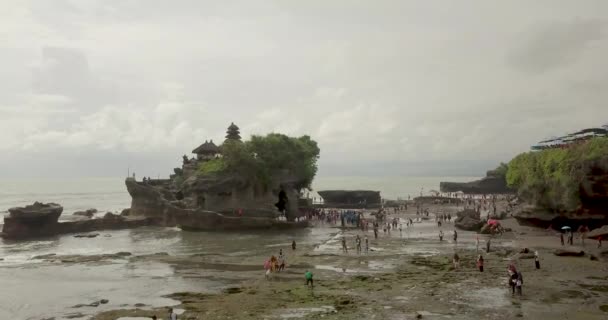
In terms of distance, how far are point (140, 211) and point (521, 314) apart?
51.6 metres

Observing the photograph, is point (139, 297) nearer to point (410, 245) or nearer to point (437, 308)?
point (437, 308)

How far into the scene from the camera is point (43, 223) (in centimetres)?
5038

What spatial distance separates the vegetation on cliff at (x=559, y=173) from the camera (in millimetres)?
34969

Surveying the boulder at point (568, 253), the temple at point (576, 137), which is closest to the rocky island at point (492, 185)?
the temple at point (576, 137)

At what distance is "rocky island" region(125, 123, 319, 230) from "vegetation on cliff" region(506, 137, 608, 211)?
24.4 m

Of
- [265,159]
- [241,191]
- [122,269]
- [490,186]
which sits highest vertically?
[265,159]

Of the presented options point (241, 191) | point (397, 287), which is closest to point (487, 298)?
point (397, 287)

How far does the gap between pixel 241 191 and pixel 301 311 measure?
35.3 m

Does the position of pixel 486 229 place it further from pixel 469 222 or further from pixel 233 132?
pixel 233 132

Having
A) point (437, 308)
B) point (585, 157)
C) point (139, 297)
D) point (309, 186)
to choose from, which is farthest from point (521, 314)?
point (309, 186)

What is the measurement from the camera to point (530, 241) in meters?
34.9

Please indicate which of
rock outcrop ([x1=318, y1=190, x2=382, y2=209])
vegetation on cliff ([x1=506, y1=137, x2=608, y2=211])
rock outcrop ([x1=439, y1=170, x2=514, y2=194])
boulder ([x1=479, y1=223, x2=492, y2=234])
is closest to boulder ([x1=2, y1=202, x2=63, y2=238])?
boulder ([x1=479, y1=223, x2=492, y2=234])

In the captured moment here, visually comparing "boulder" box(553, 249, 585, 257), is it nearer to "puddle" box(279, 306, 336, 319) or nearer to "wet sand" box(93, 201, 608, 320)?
"wet sand" box(93, 201, 608, 320)

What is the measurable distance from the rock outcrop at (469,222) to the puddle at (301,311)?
29312mm
